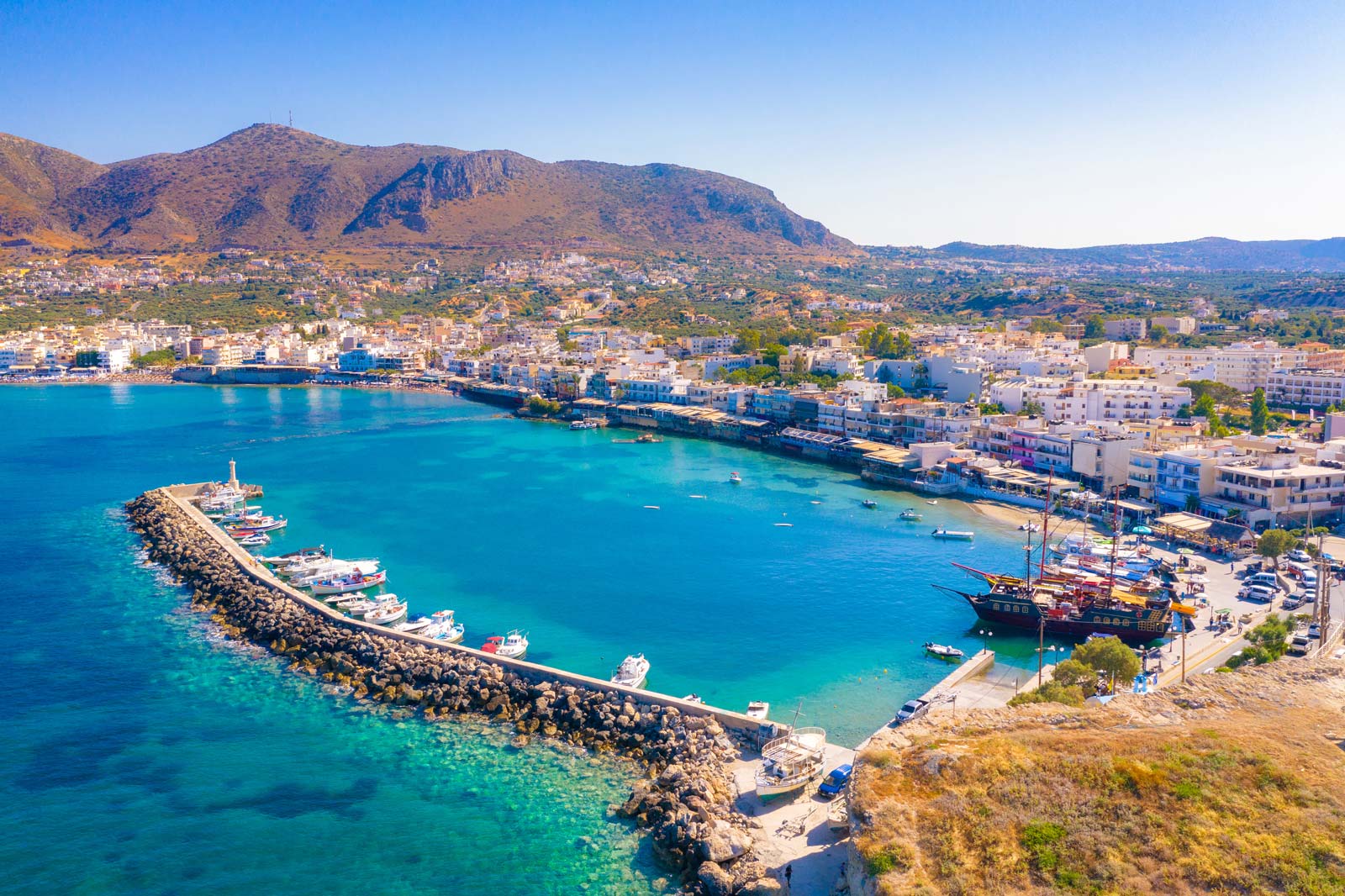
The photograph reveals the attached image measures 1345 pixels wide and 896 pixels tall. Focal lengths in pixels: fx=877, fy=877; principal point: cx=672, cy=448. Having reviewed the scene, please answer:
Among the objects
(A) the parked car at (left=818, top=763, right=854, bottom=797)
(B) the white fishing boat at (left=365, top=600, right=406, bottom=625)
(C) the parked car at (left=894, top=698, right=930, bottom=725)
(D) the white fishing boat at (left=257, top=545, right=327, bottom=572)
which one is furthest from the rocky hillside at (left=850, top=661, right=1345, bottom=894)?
(D) the white fishing boat at (left=257, top=545, right=327, bottom=572)

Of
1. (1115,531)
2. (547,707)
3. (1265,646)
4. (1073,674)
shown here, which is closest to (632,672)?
(547,707)

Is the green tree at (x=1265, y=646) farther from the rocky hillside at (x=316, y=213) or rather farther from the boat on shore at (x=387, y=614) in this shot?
the rocky hillside at (x=316, y=213)

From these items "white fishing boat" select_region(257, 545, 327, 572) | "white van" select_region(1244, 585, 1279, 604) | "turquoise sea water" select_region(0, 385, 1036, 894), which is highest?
"white van" select_region(1244, 585, 1279, 604)

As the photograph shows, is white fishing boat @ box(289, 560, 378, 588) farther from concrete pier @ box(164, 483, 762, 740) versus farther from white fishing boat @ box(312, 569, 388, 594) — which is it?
concrete pier @ box(164, 483, 762, 740)

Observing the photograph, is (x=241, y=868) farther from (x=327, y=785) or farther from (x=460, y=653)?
(x=460, y=653)

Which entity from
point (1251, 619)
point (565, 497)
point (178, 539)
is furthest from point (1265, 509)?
point (178, 539)

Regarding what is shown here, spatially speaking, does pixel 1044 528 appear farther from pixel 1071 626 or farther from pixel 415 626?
pixel 415 626
